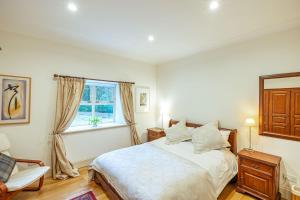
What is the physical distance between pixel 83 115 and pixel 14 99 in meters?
1.39

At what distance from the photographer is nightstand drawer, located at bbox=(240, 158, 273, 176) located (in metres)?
2.21

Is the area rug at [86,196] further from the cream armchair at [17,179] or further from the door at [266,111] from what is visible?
the door at [266,111]

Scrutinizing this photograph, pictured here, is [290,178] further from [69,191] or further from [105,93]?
[105,93]

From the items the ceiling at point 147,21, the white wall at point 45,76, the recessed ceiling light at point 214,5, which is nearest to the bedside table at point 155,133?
the white wall at point 45,76

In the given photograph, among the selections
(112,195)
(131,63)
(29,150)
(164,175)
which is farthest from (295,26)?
(29,150)

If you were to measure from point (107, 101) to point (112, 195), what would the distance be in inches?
94.9

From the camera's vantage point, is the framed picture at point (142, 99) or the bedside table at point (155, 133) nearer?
the bedside table at point (155, 133)

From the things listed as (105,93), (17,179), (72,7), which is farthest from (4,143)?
(72,7)

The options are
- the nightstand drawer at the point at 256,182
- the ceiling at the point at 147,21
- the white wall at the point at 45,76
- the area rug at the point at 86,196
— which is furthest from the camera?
A: the white wall at the point at 45,76

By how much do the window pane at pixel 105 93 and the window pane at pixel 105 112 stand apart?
0.19 meters

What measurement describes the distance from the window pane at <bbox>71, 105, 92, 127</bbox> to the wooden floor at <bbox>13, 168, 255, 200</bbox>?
4.20 ft

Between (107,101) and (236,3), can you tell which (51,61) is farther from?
(236,3)

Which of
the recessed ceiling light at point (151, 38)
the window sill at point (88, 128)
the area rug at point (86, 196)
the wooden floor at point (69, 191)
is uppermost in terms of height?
the recessed ceiling light at point (151, 38)

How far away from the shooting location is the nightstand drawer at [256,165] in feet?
7.25
